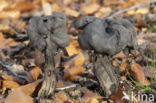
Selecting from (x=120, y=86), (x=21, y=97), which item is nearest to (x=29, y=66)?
(x=21, y=97)

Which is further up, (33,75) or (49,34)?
(49,34)

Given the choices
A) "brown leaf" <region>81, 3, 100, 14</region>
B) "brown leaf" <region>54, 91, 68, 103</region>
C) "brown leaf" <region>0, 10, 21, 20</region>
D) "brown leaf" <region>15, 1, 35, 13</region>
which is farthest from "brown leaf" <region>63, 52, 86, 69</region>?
"brown leaf" <region>15, 1, 35, 13</region>

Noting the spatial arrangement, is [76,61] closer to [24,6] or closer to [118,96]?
[118,96]

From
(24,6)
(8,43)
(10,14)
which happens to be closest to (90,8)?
(24,6)

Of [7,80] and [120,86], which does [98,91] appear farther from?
[7,80]

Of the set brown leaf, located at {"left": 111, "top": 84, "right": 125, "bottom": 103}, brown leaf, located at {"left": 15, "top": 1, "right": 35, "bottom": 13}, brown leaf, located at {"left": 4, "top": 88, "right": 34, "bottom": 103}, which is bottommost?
brown leaf, located at {"left": 111, "top": 84, "right": 125, "bottom": 103}

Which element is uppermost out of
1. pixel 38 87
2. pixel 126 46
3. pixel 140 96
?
pixel 126 46

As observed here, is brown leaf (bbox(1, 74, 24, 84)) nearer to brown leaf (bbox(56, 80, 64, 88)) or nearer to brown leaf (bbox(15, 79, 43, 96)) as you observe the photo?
brown leaf (bbox(15, 79, 43, 96))
